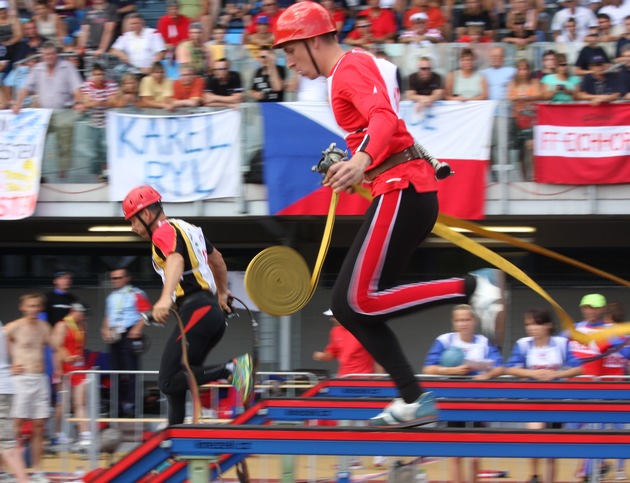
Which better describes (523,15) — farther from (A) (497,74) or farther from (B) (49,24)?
(B) (49,24)

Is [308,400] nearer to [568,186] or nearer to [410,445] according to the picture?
[410,445]

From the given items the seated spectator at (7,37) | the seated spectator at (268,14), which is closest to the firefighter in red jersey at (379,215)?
the seated spectator at (268,14)

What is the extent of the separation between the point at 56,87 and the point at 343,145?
11.6 feet

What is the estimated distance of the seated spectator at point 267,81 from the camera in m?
11.7

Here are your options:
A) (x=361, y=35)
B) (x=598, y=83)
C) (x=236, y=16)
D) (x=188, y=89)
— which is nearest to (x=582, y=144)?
(x=598, y=83)

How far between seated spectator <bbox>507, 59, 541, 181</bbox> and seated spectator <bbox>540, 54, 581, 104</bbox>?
99 millimetres

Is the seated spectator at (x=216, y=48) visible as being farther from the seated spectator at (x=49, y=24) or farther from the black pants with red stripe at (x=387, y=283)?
the black pants with red stripe at (x=387, y=283)

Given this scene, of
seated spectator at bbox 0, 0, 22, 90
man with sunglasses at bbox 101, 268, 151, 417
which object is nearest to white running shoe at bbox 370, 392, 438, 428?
man with sunglasses at bbox 101, 268, 151, 417

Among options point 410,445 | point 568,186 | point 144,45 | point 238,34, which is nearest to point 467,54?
point 568,186

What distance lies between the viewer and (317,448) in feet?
15.0

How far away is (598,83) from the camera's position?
1133 cm

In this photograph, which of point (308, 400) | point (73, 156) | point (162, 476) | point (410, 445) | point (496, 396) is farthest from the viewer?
point (73, 156)

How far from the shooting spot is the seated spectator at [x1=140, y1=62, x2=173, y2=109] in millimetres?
11875

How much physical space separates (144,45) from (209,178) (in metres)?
2.09
